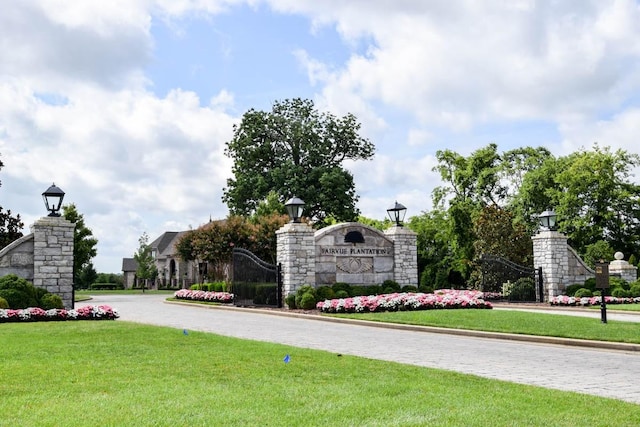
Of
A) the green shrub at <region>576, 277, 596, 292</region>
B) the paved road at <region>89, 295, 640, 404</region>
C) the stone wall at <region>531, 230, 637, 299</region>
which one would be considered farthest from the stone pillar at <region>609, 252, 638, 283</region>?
the paved road at <region>89, 295, 640, 404</region>

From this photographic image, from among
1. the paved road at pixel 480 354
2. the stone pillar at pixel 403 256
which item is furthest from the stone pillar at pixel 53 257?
the stone pillar at pixel 403 256

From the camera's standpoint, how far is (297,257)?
2308 centimetres

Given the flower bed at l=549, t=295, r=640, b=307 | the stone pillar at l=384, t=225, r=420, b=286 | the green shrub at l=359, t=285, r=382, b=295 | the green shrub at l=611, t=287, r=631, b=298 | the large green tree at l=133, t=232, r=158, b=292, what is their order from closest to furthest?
the flower bed at l=549, t=295, r=640, b=307 < the green shrub at l=359, t=285, r=382, b=295 < the green shrub at l=611, t=287, r=631, b=298 < the stone pillar at l=384, t=225, r=420, b=286 < the large green tree at l=133, t=232, r=158, b=292

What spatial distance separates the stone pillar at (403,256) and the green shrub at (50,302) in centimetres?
1226

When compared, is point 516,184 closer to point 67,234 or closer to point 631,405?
point 67,234

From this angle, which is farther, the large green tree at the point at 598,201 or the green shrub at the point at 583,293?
the large green tree at the point at 598,201

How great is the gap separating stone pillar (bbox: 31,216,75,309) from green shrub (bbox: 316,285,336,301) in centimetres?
790

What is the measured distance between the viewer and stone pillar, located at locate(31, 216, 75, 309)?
18.5m

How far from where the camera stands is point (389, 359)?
10297 millimetres

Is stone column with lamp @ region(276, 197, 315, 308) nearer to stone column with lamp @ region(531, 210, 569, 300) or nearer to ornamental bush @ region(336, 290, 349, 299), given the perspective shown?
ornamental bush @ region(336, 290, 349, 299)

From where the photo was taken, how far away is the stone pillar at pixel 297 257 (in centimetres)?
2298

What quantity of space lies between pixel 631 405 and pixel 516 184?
42649mm

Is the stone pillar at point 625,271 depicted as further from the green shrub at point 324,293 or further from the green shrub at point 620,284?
the green shrub at point 324,293

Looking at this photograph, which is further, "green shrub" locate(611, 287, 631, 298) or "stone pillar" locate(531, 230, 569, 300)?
"stone pillar" locate(531, 230, 569, 300)
